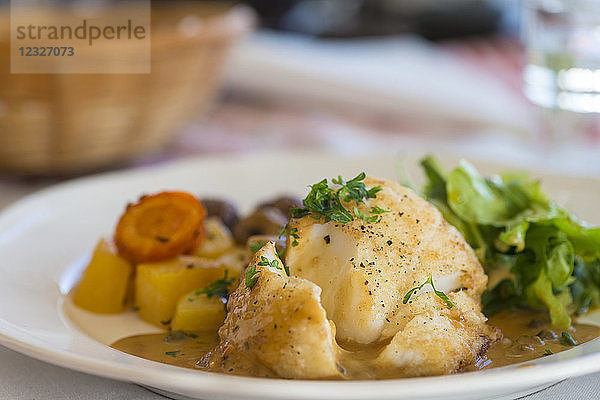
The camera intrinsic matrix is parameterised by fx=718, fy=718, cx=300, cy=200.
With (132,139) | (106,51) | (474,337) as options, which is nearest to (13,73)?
(106,51)

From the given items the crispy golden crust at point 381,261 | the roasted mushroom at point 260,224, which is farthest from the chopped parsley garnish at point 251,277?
the roasted mushroom at point 260,224

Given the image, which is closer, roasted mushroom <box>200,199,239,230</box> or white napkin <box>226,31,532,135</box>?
roasted mushroom <box>200,199,239,230</box>

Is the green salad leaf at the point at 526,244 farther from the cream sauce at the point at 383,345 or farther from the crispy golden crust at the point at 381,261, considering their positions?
the crispy golden crust at the point at 381,261

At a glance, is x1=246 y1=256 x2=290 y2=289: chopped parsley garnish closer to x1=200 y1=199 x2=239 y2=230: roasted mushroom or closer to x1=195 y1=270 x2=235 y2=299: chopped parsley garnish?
x1=195 y1=270 x2=235 y2=299: chopped parsley garnish

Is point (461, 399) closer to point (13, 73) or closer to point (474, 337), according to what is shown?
point (474, 337)

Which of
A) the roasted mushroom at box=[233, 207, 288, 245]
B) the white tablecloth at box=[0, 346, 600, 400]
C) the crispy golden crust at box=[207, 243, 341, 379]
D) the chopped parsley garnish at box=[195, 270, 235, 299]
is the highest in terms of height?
the crispy golden crust at box=[207, 243, 341, 379]

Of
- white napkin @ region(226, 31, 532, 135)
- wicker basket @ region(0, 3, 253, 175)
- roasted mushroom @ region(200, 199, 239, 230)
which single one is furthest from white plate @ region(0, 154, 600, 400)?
white napkin @ region(226, 31, 532, 135)
